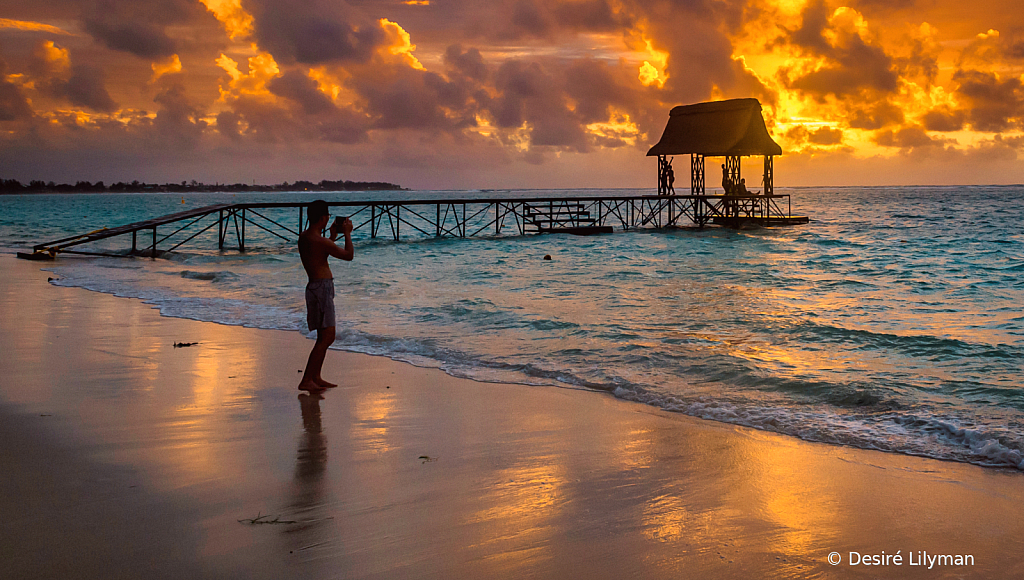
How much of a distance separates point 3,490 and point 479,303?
898 cm

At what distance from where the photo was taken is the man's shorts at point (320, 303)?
19.5 ft

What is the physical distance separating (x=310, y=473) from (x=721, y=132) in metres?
38.4

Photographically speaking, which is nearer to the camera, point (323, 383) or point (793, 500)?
point (793, 500)

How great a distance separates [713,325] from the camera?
9812mm

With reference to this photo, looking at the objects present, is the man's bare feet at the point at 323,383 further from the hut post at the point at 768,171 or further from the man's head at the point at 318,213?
the hut post at the point at 768,171

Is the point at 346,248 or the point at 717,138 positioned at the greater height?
the point at 717,138

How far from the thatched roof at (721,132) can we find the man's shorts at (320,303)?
35.1 metres

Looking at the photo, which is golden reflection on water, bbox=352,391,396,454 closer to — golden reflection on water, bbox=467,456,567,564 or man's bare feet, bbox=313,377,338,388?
man's bare feet, bbox=313,377,338,388

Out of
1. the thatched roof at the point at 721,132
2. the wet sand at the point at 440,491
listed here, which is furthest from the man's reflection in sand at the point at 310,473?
the thatched roof at the point at 721,132

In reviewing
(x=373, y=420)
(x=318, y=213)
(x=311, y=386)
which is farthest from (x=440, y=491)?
(x=318, y=213)

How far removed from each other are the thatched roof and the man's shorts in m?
35.1

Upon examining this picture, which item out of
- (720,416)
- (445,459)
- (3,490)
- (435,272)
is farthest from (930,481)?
(435,272)

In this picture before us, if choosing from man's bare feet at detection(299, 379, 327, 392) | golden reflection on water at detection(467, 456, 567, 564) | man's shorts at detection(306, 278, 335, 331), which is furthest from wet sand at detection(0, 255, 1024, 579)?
man's shorts at detection(306, 278, 335, 331)

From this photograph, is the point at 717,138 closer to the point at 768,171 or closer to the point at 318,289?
the point at 768,171
